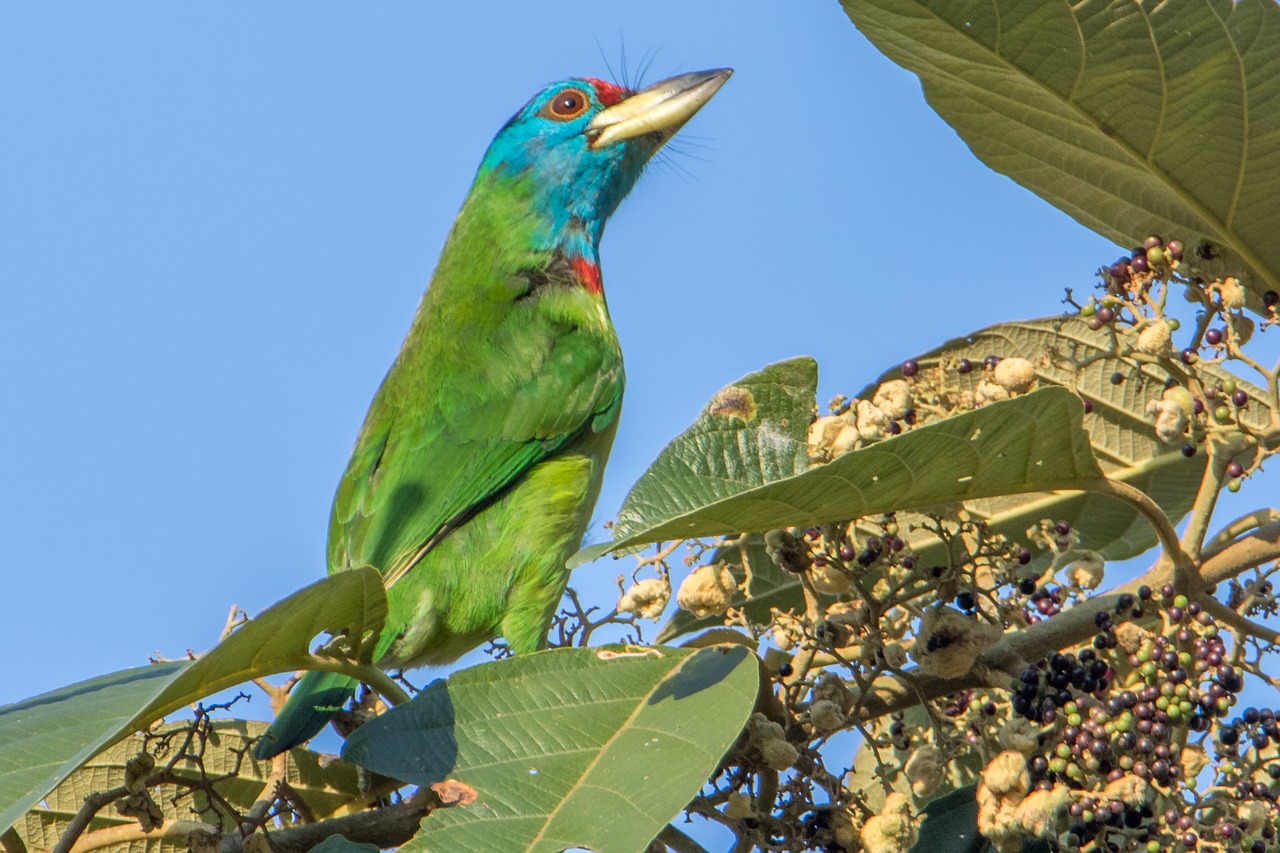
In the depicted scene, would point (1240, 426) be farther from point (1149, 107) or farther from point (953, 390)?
point (1149, 107)

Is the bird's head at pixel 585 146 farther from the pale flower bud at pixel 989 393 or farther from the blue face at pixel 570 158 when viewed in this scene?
the pale flower bud at pixel 989 393

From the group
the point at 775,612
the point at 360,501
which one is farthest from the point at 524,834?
the point at 360,501

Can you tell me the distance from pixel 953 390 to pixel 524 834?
80 centimetres

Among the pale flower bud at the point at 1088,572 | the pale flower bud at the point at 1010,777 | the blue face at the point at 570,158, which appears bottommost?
the pale flower bud at the point at 1010,777

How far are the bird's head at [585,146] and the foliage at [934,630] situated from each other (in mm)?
1962

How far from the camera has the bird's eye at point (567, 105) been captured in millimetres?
4082

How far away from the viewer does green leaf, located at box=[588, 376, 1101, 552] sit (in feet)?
4.58

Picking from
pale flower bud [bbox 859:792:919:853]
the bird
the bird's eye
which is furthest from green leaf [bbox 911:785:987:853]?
the bird's eye

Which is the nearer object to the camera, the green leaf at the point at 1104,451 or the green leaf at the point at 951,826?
the green leaf at the point at 951,826

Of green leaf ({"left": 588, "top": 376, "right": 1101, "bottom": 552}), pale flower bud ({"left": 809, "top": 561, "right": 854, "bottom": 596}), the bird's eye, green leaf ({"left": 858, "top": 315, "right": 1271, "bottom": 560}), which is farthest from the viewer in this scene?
the bird's eye

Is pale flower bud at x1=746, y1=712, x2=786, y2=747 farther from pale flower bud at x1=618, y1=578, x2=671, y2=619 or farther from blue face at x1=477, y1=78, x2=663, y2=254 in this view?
blue face at x1=477, y1=78, x2=663, y2=254

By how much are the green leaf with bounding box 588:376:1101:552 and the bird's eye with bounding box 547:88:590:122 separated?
8.51 feet

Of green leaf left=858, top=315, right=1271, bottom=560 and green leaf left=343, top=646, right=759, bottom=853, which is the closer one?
green leaf left=343, top=646, right=759, bottom=853

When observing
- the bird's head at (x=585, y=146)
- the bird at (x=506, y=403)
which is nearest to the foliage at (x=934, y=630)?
the bird at (x=506, y=403)
